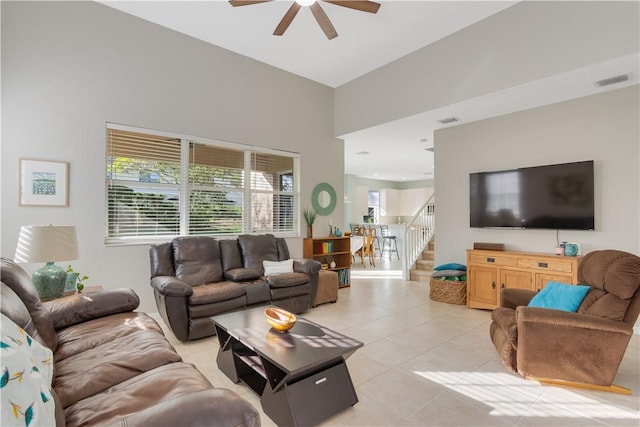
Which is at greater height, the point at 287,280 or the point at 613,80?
the point at 613,80

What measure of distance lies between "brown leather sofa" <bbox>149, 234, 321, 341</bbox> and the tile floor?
287mm

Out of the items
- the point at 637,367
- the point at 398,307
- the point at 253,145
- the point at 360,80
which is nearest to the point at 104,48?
the point at 253,145

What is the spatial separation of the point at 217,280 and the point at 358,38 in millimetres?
3613

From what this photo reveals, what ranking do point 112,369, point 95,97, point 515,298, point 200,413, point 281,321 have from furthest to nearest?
point 95,97
point 515,298
point 281,321
point 112,369
point 200,413

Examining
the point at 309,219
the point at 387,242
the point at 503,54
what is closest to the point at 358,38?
the point at 503,54

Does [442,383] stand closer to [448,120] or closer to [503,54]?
[503,54]

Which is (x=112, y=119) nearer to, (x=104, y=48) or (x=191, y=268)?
(x=104, y=48)

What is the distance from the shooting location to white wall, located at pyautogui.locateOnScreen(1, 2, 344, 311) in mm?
3078

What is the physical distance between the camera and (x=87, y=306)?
2271mm

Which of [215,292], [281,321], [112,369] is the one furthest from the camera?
[215,292]

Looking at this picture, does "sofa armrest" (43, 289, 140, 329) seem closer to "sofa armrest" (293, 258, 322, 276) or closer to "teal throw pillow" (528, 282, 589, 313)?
"sofa armrest" (293, 258, 322, 276)

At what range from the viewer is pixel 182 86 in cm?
410

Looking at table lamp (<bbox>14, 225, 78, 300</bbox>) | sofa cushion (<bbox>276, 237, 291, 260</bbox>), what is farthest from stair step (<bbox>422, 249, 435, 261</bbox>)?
table lamp (<bbox>14, 225, 78, 300</bbox>)

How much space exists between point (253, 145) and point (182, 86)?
1.22m
